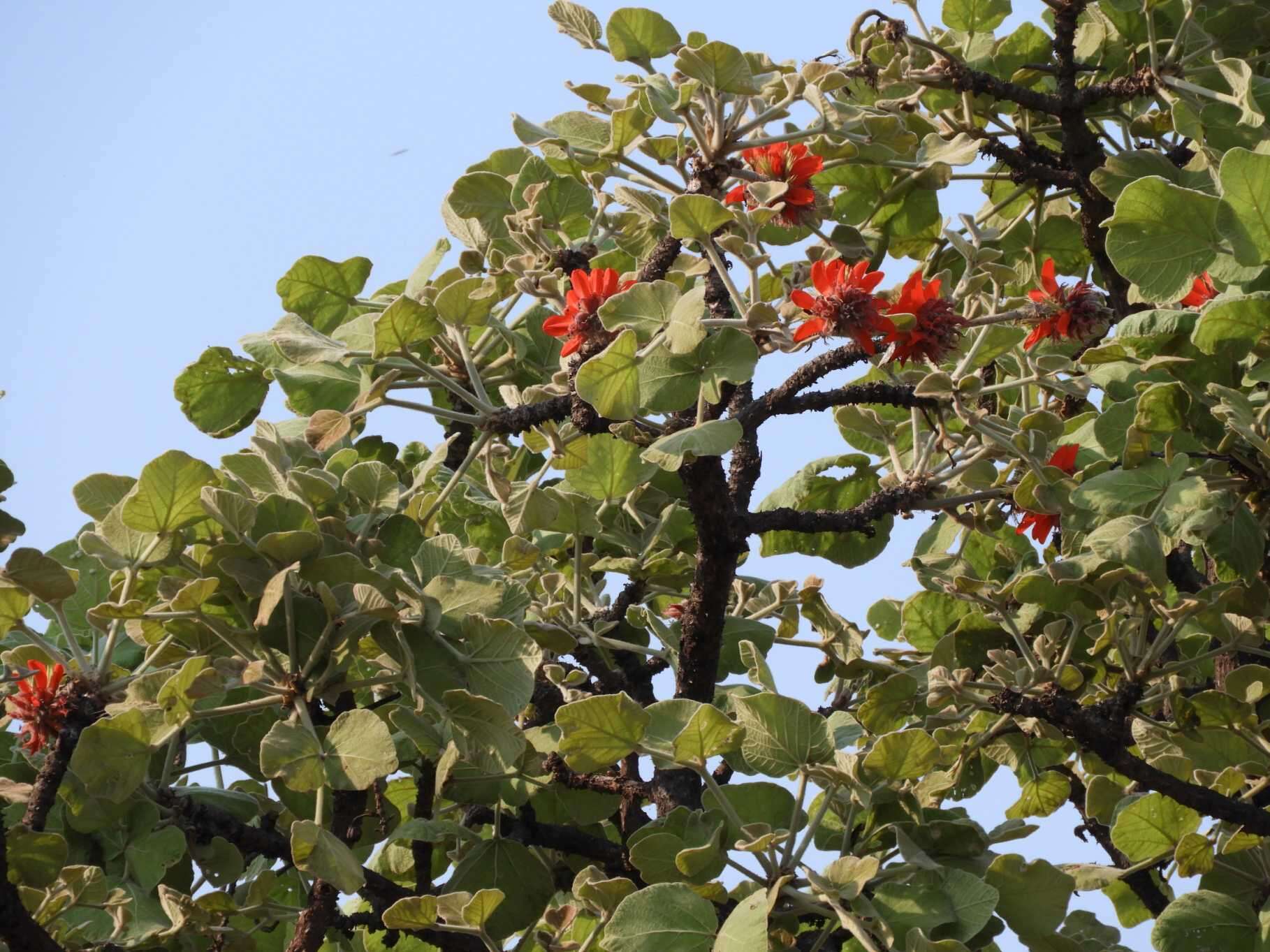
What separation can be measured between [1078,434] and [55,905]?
79.4 inches

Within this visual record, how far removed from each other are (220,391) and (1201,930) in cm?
220

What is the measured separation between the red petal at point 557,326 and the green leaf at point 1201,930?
1471 mm

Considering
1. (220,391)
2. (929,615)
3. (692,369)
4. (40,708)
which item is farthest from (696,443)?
(929,615)

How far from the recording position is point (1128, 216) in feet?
8.00

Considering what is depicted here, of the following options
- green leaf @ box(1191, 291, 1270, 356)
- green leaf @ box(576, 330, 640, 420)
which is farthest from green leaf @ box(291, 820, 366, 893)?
green leaf @ box(1191, 291, 1270, 356)

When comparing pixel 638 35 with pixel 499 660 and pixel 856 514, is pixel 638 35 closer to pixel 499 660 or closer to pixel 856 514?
pixel 856 514

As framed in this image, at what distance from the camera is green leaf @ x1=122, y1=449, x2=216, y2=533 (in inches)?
80.4

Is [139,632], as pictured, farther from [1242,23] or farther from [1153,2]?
[1242,23]

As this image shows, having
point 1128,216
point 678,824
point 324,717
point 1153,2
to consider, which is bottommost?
point 678,824

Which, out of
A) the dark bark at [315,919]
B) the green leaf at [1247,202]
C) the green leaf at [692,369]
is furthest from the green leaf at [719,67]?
the dark bark at [315,919]

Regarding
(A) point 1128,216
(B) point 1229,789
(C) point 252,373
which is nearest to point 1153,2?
(A) point 1128,216

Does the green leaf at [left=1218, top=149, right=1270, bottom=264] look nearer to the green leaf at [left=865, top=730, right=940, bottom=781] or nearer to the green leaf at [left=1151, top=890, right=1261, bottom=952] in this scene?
the green leaf at [left=865, top=730, right=940, bottom=781]

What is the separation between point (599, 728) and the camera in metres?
2.04

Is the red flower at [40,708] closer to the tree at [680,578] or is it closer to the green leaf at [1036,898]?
the tree at [680,578]
